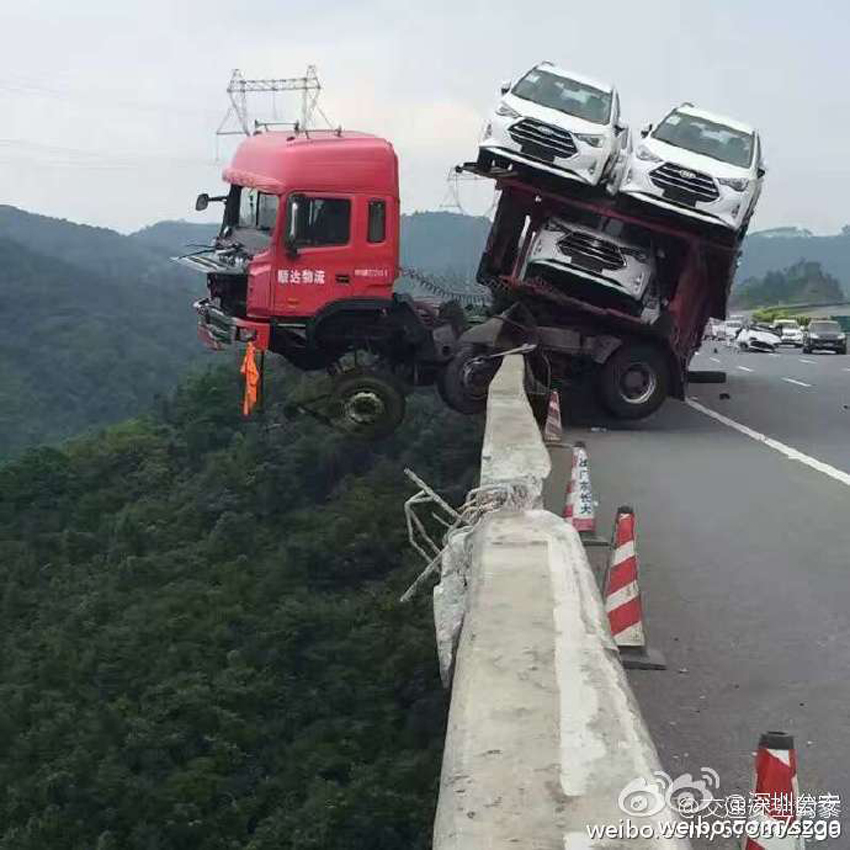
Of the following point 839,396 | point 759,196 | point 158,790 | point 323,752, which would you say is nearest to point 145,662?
point 158,790

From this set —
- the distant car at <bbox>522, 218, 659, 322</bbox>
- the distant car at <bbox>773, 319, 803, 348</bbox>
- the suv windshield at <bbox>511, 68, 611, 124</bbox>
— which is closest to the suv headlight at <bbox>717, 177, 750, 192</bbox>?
the distant car at <bbox>522, 218, 659, 322</bbox>

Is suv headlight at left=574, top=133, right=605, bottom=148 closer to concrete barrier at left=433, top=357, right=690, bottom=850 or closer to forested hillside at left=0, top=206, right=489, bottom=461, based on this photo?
concrete barrier at left=433, top=357, right=690, bottom=850

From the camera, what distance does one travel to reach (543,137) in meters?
15.5

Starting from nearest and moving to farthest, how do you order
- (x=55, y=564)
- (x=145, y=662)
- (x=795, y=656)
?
(x=795, y=656) < (x=145, y=662) < (x=55, y=564)

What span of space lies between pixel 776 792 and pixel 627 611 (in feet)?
9.47

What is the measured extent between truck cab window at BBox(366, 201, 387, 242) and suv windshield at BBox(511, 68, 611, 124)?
2267 mm

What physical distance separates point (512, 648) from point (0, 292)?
14806 centimetres

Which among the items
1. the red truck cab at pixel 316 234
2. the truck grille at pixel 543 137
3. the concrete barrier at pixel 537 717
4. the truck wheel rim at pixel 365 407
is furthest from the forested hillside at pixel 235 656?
the concrete barrier at pixel 537 717

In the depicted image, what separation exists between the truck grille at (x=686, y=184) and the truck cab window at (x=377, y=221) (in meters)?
3.22

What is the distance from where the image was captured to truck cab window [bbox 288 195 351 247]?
15.3m

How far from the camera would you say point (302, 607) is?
28281 millimetres

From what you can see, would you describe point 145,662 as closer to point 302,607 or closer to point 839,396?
point 302,607

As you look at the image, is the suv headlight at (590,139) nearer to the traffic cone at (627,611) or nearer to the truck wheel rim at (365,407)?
the truck wheel rim at (365,407)

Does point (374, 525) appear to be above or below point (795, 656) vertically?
below
